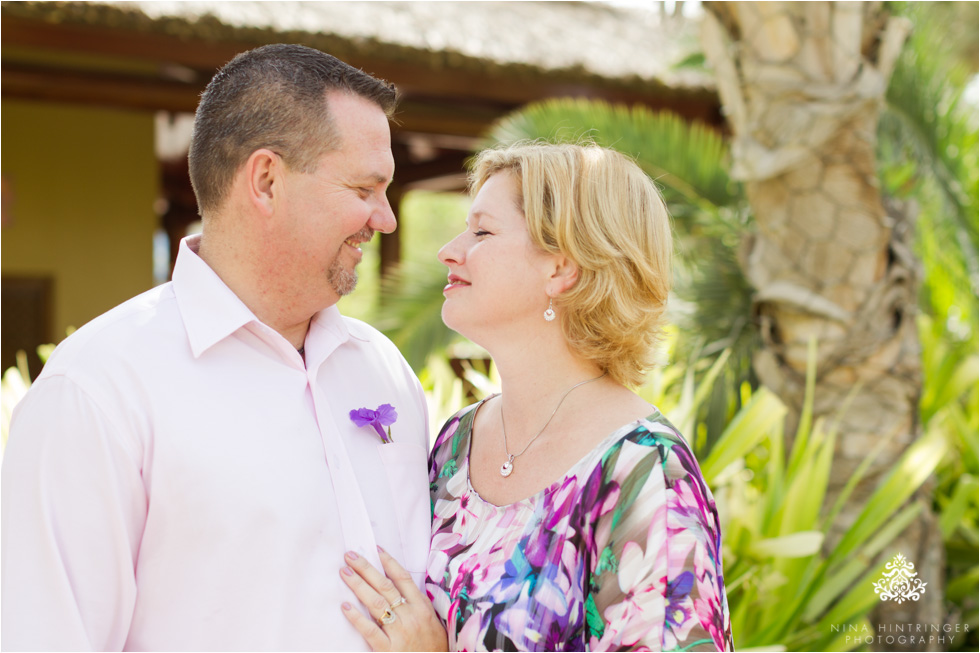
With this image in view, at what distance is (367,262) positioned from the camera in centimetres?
3275

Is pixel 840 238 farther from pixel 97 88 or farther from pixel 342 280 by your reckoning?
pixel 97 88

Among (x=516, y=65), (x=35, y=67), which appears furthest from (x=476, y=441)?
(x=35, y=67)

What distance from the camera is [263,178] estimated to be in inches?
77.7

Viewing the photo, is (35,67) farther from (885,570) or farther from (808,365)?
(885,570)

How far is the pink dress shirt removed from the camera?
62.2 inches

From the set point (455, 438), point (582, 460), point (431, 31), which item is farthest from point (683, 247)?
point (582, 460)

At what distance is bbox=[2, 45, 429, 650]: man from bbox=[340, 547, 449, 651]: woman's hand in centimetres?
3

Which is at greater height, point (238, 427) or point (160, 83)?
point (160, 83)

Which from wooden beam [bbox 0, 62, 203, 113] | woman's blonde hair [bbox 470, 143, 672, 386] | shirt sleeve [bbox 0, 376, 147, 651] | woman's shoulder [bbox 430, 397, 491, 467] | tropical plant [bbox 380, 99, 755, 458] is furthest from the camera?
wooden beam [bbox 0, 62, 203, 113]

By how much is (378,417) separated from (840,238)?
282cm

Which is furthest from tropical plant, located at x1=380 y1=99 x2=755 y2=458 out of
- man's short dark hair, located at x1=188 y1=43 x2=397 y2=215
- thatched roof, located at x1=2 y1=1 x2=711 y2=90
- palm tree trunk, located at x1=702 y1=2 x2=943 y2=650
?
man's short dark hair, located at x1=188 y1=43 x2=397 y2=215

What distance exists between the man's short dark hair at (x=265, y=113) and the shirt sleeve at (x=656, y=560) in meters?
1.01

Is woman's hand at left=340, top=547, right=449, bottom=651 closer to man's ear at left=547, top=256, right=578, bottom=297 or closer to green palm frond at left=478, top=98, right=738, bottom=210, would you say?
man's ear at left=547, top=256, right=578, bottom=297

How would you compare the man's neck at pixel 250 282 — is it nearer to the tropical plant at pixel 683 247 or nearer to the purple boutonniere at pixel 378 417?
the purple boutonniere at pixel 378 417
